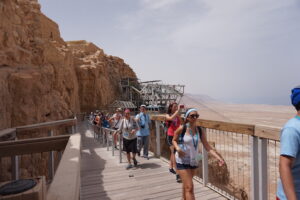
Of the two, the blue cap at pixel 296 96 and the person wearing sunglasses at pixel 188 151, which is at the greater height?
the blue cap at pixel 296 96

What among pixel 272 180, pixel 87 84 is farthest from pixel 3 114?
pixel 87 84

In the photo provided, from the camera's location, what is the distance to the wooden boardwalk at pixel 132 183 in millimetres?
3971

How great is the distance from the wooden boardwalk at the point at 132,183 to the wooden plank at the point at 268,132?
154cm

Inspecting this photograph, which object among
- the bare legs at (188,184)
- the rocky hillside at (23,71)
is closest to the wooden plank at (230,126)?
the bare legs at (188,184)

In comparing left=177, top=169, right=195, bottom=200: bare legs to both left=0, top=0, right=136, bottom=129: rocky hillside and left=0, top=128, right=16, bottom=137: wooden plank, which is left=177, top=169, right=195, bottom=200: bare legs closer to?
left=0, top=128, right=16, bottom=137: wooden plank

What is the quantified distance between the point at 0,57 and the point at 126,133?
16.5 ft

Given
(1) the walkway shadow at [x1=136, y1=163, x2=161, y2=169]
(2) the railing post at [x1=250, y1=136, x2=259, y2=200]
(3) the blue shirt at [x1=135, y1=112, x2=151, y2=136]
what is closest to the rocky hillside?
(3) the blue shirt at [x1=135, y1=112, x2=151, y2=136]

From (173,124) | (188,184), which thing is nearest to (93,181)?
(173,124)

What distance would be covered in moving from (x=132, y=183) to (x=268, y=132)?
2946 millimetres

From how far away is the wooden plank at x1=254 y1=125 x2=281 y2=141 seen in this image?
251 cm

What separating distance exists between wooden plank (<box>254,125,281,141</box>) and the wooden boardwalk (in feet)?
5.06

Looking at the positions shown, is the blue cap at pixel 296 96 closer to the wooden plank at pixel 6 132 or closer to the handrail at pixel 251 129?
the handrail at pixel 251 129

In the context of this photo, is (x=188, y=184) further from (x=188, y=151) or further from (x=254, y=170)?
(x=254, y=170)

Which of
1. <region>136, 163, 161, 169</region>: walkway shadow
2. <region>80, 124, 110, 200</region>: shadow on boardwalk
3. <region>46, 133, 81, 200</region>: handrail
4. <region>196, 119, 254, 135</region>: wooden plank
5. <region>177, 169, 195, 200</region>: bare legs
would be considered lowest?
<region>80, 124, 110, 200</region>: shadow on boardwalk
